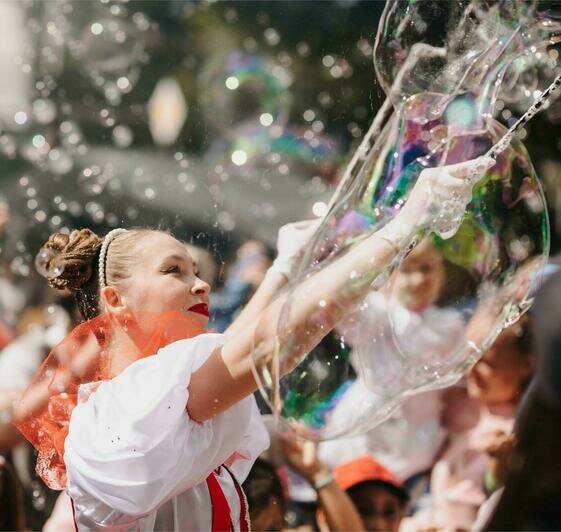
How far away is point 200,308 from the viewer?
1634 millimetres

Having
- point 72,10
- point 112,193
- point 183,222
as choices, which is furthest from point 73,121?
point 183,222

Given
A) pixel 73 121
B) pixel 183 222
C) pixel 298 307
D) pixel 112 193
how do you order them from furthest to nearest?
pixel 73 121 < pixel 112 193 < pixel 183 222 < pixel 298 307

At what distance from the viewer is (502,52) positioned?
1.65 m

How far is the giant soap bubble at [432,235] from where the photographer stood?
1.56m

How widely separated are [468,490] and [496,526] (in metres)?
0.16

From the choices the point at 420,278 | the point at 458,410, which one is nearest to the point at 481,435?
the point at 458,410

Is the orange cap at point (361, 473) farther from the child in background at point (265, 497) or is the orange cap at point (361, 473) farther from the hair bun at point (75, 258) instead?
the hair bun at point (75, 258)

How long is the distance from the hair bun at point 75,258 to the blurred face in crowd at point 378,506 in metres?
1.26

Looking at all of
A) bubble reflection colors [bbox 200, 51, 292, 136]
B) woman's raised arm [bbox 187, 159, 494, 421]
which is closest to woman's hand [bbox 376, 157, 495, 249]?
woman's raised arm [bbox 187, 159, 494, 421]

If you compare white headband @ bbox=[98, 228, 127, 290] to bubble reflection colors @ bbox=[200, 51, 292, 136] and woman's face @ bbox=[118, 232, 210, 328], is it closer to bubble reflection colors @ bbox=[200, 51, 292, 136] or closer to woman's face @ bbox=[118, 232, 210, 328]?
woman's face @ bbox=[118, 232, 210, 328]

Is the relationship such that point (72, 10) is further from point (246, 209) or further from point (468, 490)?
point (468, 490)

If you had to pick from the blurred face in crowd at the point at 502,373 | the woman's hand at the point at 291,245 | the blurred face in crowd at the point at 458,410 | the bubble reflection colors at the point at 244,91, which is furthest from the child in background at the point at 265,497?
the bubble reflection colors at the point at 244,91

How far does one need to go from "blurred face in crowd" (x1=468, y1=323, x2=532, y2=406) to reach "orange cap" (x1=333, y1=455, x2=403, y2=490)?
322 mm

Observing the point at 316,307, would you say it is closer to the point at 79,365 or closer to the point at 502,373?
the point at 79,365
